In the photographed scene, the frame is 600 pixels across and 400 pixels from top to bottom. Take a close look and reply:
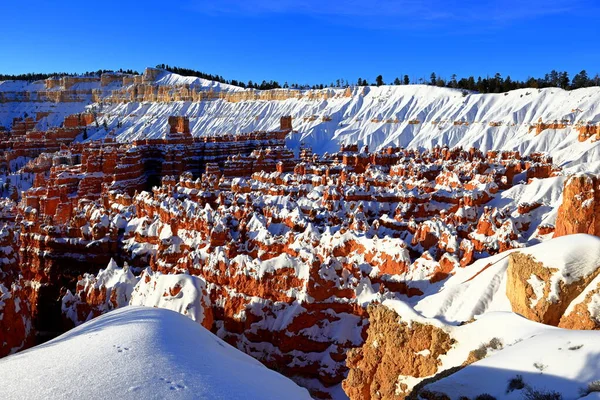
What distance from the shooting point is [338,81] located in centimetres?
11706

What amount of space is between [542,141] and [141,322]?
5660 cm

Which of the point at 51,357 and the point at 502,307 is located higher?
the point at 502,307

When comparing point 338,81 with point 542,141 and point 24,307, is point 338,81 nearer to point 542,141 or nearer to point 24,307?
point 542,141

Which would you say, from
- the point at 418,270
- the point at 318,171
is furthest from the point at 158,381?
the point at 318,171

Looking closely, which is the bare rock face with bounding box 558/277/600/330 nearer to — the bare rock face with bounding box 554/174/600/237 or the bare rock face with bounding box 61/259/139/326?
the bare rock face with bounding box 554/174/600/237

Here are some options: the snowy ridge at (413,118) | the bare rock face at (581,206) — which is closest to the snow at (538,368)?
the bare rock face at (581,206)

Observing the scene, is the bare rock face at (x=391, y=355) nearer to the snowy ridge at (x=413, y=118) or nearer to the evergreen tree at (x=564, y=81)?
the snowy ridge at (x=413, y=118)

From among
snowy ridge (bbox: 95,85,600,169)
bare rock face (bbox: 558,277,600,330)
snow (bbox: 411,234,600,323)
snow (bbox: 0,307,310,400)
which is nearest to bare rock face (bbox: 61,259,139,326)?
snow (bbox: 0,307,310,400)

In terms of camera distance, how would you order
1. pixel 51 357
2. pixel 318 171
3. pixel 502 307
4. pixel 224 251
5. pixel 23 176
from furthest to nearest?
pixel 23 176, pixel 318 171, pixel 224 251, pixel 502 307, pixel 51 357

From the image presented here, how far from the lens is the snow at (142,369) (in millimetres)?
7676

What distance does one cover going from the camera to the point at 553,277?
354 inches

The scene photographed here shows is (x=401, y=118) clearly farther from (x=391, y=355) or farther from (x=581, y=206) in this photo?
(x=391, y=355)

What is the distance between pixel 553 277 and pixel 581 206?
7.53m

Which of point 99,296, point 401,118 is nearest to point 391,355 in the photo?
point 99,296
